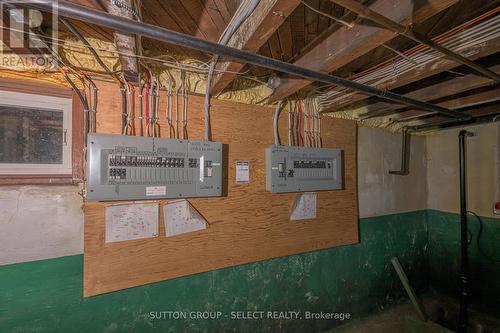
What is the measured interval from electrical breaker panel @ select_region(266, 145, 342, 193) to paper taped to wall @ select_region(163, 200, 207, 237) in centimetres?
54

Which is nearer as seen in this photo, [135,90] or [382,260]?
[135,90]

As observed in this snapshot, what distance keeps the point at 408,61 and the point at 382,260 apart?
189 cm

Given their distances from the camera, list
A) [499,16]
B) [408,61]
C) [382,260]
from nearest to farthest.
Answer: [499,16]
[408,61]
[382,260]

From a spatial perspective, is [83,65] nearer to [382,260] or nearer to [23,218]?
[23,218]

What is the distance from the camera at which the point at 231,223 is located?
1.48 m

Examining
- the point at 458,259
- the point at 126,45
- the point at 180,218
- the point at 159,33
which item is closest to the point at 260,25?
the point at 159,33

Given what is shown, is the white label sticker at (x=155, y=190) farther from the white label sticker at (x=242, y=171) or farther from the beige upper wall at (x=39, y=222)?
the white label sticker at (x=242, y=171)

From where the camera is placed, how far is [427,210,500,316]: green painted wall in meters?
2.12

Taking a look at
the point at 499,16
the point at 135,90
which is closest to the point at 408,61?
the point at 499,16

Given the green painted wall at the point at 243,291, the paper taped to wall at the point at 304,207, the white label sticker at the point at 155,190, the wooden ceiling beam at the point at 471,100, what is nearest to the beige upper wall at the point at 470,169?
the green painted wall at the point at 243,291

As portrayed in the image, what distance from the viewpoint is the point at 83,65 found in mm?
1149

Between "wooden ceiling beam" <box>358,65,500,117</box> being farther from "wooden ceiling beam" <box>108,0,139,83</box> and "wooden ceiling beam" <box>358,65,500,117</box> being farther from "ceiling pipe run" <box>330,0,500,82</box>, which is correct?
"wooden ceiling beam" <box>108,0,139,83</box>

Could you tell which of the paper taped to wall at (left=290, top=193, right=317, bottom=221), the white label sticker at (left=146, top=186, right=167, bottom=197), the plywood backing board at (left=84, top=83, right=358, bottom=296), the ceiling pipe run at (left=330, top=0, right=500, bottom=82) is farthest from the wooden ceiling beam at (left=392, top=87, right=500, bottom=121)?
the white label sticker at (left=146, top=186, right=167, bottom=197)

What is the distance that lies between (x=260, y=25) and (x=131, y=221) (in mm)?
1176
